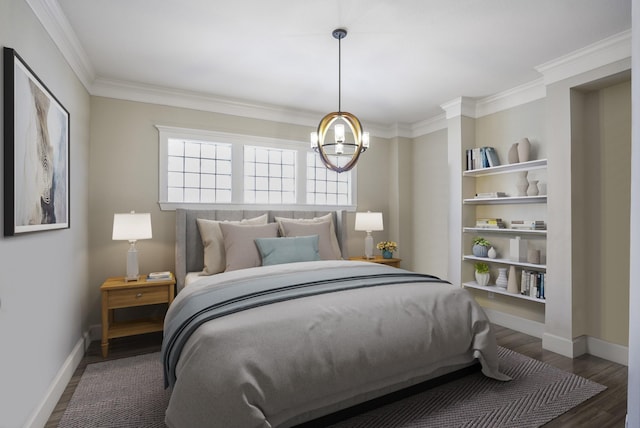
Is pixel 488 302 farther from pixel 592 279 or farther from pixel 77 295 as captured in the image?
pixel 77 295

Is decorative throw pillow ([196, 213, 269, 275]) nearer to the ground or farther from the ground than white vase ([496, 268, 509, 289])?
farther from the ground

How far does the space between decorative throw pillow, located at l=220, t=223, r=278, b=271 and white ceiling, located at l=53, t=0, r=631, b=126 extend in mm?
1515

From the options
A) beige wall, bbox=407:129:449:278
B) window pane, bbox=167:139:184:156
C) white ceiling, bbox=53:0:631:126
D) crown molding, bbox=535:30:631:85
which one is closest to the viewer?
white ceiling, bbox=53:0:631:126

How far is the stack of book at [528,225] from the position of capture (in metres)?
3.32

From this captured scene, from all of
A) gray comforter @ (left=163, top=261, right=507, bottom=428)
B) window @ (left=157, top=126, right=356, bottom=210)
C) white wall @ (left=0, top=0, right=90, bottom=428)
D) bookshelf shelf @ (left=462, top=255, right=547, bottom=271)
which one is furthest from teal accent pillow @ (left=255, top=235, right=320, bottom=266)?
bookshelf shelf @ (left=462, top=255, right=547, bottom=271)

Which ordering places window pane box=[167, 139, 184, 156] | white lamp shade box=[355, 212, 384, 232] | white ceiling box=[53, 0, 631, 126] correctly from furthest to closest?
white lamp shade box=[355, 212, 384, 232], window pane box=[167, 139, 184, 156], white ceiling box=[53, 0, 631, 126]

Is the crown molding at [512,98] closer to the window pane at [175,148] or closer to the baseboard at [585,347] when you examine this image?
the baseboard at [585,347]

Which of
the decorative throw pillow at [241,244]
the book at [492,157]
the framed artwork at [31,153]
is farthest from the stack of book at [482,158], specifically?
the framed artwork at [31,153]

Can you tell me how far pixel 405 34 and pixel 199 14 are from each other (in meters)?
1.51

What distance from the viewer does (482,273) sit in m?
3.86

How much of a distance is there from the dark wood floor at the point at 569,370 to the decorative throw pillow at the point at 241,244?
108 cm

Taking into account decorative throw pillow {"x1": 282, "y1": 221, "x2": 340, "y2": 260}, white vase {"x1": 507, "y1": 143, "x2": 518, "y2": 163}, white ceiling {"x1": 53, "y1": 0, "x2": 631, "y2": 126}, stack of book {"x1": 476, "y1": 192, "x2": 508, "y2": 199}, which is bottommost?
decorative throw pillow {"x1": 282, "y1": 221, "x2": 340, "y2": 260}

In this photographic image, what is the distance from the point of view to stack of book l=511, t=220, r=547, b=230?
3.32 m

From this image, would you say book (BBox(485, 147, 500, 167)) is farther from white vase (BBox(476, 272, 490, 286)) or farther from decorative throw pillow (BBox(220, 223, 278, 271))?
decorative throw pillow (BBox(220, 223, 278, 271))
